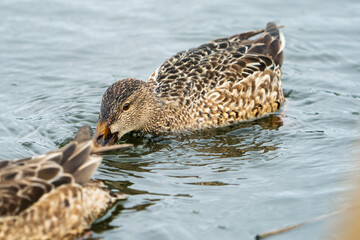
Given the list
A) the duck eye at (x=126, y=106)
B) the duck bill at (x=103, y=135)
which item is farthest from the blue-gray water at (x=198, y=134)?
the duck eye at (x=126, y=106)

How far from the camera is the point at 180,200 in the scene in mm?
8039

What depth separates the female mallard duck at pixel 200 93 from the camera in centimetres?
1019

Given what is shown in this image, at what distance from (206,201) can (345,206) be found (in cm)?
166

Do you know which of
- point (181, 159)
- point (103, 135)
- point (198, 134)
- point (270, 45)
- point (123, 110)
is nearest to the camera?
A: point (181, 159)

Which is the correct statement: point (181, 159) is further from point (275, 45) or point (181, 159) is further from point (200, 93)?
point (275, 45)

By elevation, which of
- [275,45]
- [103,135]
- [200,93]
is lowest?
[103,135]

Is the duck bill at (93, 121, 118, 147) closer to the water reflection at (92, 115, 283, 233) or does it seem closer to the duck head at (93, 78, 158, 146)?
the duck head at (93, 78, 158, 146)

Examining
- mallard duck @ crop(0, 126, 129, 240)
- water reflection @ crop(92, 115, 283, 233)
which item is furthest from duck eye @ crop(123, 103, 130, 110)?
mallard duck @ crop(0, 126, 129, 240)

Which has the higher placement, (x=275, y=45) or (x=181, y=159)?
(x=275, y=45)

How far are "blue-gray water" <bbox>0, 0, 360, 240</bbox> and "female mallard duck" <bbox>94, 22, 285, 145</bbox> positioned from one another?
320 mm

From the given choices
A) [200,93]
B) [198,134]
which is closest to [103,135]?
[198,134]

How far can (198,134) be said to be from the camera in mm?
10422

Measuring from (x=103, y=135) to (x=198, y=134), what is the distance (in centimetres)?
162

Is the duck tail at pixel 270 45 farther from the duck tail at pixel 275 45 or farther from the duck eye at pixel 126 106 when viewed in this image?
the duck eye at pixel 126 106
